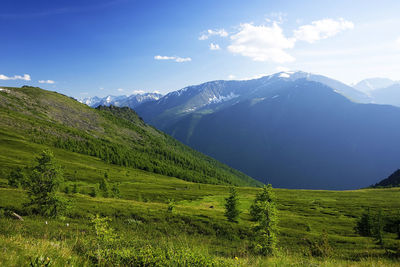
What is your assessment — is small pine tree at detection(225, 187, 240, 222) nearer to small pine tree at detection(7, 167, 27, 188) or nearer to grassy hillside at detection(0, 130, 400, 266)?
grassy hillside at detection(0, 130, 400, 266)

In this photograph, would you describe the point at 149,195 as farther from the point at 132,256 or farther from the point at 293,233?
the point at 132,256

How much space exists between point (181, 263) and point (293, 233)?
171ft

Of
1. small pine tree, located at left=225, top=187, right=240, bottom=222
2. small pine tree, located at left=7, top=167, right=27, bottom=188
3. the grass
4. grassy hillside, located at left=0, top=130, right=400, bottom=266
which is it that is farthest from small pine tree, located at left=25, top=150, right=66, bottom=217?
small pine tree, located at left=7, top=167, right=27, bottom=188

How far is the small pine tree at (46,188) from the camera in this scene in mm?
29922

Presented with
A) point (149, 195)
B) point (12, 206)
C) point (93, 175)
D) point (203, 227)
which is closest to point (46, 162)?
point (12, 206)

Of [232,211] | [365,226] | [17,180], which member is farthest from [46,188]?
[365,226]

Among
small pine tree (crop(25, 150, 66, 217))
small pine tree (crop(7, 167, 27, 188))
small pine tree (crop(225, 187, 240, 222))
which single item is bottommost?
small pine tree (crop(225, 187, 240, 222))

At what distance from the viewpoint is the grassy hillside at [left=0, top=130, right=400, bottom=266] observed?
271 inches

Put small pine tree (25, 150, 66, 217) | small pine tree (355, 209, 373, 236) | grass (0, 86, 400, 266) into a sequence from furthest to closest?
1. small pine tree (355, 209, 373, 236)
2. small pine tree (25, 150, 66, 217)
3. grass (0, 86, 400, 266)

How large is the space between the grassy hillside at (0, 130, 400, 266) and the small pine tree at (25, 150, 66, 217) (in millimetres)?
1737

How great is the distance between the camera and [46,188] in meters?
30.5

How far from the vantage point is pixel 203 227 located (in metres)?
42.0

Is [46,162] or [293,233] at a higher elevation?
[46,162]

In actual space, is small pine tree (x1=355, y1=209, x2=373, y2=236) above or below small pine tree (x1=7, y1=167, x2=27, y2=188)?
below
